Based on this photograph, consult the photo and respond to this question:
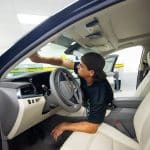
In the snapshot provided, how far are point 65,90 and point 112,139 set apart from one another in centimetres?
52

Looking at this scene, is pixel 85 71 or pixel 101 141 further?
pixel 85 71

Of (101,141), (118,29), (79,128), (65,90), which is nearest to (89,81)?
(65,90)

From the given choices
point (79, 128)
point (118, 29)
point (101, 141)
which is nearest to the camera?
point (101, 141)

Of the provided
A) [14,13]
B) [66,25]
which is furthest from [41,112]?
[14,13]

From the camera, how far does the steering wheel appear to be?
190 cm

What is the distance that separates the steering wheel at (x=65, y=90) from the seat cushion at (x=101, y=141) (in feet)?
0.77

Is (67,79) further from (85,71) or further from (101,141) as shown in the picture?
(101,141)

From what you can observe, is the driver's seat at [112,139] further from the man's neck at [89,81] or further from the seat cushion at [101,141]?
the man's neck at [89,81]

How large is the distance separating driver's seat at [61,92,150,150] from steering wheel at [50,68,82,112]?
0.77ft

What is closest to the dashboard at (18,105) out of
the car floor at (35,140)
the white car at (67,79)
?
the white car at (67,79)

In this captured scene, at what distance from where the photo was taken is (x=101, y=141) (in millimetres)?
1773

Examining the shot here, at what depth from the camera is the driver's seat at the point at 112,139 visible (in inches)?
66.9

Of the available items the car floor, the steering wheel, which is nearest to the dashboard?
the steering wheel

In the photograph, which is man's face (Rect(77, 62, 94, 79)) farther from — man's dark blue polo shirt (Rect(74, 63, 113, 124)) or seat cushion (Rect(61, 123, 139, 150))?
seat cushion (Rect(61, 123, 139, 150))
